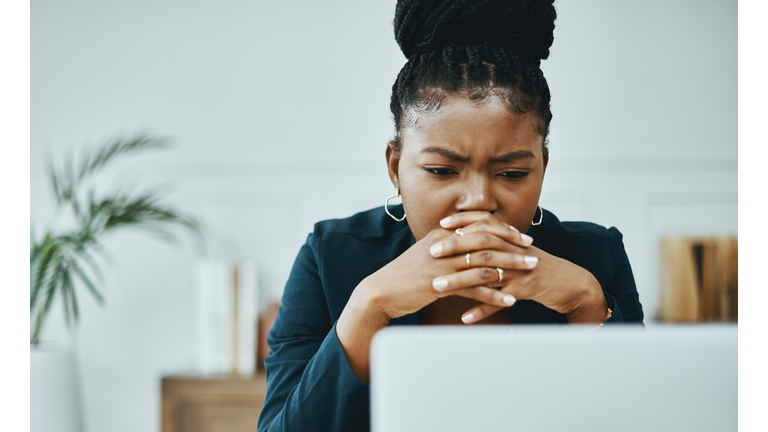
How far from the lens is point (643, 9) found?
2143 mm

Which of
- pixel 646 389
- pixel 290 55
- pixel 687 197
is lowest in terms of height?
pixel 646 389

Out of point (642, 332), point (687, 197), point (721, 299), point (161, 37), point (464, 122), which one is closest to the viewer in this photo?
point (642, 332)

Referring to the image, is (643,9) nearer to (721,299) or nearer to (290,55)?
(721,299)

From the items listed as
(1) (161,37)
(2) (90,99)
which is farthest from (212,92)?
(2) (90,99)

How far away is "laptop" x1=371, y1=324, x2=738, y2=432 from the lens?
340 millimetres

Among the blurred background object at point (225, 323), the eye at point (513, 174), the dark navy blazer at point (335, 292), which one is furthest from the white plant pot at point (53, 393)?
the eye at point (513, 174)

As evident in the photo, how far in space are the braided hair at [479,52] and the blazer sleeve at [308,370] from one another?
365mm

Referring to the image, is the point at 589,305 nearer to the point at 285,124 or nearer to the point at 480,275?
the point at 480,275

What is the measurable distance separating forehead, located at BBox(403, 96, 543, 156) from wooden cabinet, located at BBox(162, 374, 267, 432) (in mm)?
1350

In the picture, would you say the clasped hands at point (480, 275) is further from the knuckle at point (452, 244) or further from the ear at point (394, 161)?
the ear at point (394, 161)

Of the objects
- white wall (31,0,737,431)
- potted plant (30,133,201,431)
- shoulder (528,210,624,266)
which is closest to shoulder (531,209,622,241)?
shoulder (528,210,624,266)

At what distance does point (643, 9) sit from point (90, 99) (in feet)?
7.95

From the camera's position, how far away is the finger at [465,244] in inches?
28.4
